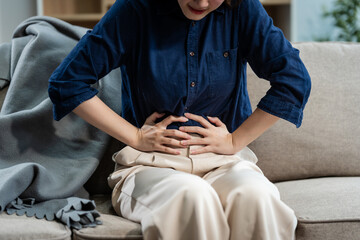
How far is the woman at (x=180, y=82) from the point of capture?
1.15 meters

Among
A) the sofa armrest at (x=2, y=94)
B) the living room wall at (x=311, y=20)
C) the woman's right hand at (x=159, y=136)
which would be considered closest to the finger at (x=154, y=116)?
the woman's right hand at (x=159, y=136)

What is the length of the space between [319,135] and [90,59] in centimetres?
78

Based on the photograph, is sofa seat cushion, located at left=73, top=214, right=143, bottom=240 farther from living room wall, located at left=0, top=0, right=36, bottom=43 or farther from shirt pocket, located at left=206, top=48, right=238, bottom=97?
living room wall, located at left=0, top=0, right=36, bottom=43

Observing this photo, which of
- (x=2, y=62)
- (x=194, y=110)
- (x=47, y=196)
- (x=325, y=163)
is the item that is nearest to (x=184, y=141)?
(x=194, y=110)

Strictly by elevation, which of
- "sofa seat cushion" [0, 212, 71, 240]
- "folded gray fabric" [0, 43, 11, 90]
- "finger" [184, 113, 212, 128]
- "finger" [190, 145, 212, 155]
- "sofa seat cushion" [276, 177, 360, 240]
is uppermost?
"folded gray fabric" [0, 43, 11, 90]

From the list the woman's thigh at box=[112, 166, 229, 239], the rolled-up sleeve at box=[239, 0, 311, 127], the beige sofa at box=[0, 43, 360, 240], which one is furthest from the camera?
the beige sofa at box=[0, 43, 360, 240]

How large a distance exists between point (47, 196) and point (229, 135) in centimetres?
50

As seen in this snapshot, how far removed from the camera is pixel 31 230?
1019 mm

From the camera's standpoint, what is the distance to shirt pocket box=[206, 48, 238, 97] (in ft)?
3.93

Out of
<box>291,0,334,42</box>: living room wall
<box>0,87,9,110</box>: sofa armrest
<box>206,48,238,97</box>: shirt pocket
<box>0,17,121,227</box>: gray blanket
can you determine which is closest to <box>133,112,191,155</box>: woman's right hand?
<box>206,48,238,97</box>: shirt pocket

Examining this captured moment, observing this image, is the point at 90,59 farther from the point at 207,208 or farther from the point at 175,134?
the point at 207,208

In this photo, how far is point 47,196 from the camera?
1214 millimetres

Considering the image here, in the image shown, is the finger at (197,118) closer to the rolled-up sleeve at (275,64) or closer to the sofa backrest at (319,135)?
the rolled-up sleeve at (275,64)

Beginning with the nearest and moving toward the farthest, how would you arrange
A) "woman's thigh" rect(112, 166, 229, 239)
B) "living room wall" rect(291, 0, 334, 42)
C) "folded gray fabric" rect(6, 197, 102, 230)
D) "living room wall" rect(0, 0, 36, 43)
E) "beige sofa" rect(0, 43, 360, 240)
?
"woman's thigh" rect(112, 166, 229, 239) < "folded gray fabric" rect(6, 197, 102, 230) < "beige sofa" rect(0, 43, 360, 240) < "living room wall" rect(0, 0, 36, 43) < "living room wall" rect(291, 0, 334, 42)
